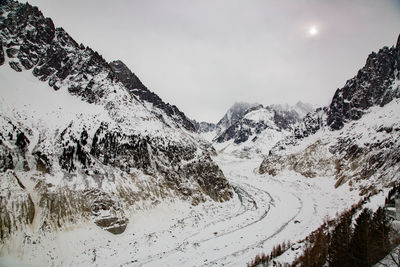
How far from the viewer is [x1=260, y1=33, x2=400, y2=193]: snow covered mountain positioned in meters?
97.9

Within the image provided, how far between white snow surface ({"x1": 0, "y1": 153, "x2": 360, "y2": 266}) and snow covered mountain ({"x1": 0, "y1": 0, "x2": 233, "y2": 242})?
3569 millimetres

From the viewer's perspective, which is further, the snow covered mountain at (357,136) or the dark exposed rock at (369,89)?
the dark exposed rock at (369,89)

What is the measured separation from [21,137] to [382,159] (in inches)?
4994

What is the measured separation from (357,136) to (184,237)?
117 metres

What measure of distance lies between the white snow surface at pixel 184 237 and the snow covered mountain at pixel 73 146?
357 centimetres

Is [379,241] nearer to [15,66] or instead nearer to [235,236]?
[235,236]

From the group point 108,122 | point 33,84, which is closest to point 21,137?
point 108,122

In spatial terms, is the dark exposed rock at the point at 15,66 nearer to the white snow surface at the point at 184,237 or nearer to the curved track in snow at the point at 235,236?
the white snow surface at the point at 184,237

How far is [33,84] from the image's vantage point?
90.9m

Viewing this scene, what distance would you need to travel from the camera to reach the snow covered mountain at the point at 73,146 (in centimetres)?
5688

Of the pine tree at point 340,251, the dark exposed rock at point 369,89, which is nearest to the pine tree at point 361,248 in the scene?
the pine tree at point 340,251

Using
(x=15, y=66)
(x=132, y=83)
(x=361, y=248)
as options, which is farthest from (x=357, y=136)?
(x=15, y=66)

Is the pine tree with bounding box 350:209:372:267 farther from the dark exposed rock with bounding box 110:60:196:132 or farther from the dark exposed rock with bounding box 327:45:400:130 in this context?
the dark exposed rock with bounding box 110:60:196:132

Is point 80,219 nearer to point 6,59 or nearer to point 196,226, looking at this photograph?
point 196,226
